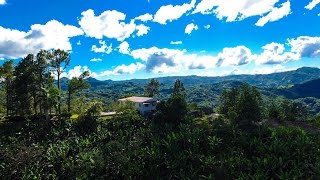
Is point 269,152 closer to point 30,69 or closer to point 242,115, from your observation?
point 242,115

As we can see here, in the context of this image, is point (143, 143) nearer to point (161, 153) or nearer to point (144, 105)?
point (161, 153)

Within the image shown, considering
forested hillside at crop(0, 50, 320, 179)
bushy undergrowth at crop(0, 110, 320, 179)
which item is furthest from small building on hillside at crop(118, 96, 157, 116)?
bushy undergrowth at crop(0, 110, 320, 179)

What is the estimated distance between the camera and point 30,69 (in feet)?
206

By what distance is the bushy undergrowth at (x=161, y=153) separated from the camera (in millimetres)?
42094

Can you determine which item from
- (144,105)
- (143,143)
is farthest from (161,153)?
(144,105)

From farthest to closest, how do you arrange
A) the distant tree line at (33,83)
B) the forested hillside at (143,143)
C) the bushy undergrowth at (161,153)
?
1. the distant tree line at (33,83)
2. the forested hillside at (143,143)
3. the bushy undergrowth at (161,153)

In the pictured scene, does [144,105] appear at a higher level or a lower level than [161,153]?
higher

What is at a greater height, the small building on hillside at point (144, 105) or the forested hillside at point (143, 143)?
the small building on hillside at point (144, 105)

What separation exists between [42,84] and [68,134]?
14316mm

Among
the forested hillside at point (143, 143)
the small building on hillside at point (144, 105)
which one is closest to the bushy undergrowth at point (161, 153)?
the forested hillside at point (143, 143)

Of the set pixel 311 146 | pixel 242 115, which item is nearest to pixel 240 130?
pixel 242 115

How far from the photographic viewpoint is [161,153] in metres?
47.0

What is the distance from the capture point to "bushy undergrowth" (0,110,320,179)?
138 feet

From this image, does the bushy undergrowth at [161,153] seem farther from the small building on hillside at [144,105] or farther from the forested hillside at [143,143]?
the small building on hillside at [144,105]
